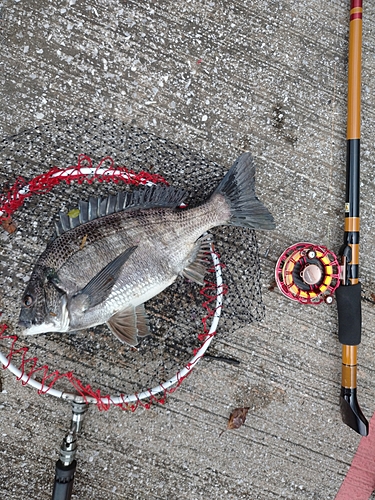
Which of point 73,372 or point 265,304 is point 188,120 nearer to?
point 265,304

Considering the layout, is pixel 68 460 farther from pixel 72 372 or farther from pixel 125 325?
pixel 125 325

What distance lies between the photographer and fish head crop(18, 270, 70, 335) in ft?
6.53

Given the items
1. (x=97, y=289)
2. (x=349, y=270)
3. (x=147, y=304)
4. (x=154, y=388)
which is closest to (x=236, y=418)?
(x=154, y=388)

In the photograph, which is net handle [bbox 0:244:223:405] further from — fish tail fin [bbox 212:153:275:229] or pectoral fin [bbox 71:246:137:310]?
pectoral fin [bbox 71:246:137:310]

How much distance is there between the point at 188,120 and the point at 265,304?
127cm

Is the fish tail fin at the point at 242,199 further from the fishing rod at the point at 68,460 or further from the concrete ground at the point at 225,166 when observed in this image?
the fishing rod at the point at 68,460

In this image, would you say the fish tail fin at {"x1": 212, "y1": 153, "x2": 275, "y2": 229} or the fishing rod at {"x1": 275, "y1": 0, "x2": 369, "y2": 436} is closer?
the fish tail fin at {"x1": 212, "y1": 153, "x2": 275, "y2": 229}

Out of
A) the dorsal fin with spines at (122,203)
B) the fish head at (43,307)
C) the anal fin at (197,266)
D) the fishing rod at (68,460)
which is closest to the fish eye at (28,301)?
the fish head at (43,307)

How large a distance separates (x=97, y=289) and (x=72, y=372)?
735 mm

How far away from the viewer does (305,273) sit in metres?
2.46

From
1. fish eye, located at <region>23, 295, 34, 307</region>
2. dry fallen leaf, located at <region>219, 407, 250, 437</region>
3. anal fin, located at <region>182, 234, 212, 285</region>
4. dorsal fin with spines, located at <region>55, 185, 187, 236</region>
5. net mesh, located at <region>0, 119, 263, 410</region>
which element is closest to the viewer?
fish eye, located at <region>23, 295, 34, 307</region>

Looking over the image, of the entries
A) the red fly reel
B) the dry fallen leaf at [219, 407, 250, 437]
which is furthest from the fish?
the dry fallen leaf at [219, 407, 250, 437]

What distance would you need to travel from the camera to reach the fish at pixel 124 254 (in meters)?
2.03

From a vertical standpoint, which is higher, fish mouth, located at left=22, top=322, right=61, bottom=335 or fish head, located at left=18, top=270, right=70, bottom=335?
fish head, located at left=18, top=270, right=70, bottom=335
